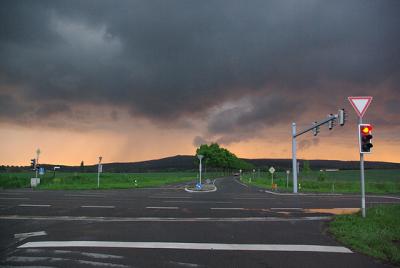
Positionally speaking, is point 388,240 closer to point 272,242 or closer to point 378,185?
point 272,242

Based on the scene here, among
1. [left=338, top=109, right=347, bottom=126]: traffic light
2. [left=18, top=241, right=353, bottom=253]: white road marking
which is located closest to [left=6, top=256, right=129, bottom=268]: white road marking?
[left=18, top=241, right=353, bottom=253]: white road marking

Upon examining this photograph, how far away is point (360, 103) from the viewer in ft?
39.6

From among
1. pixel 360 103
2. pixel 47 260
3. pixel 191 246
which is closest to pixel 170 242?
pixel 191 246

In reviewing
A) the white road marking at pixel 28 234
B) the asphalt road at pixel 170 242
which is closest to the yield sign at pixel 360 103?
the asphalt road at pixel 170 242

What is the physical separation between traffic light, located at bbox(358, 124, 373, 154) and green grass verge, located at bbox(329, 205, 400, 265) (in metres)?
2.34

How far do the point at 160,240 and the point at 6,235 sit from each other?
420 cm

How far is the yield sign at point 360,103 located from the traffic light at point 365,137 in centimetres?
54

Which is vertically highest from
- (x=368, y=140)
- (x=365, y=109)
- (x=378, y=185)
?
(x=365, y=109)

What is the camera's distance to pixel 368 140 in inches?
472

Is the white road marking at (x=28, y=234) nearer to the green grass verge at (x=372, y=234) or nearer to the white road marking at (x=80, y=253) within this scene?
the white road marking at (x=80, y=253)

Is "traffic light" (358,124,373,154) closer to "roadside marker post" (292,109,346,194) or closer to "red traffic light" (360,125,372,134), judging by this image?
"red traffic light" (360,125,372,134)

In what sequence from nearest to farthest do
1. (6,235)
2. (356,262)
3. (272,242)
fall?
(356,262)
(272,242)
(6,235)

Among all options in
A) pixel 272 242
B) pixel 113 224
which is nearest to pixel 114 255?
pixel 272 242

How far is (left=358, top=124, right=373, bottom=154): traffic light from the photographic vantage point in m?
12.0
